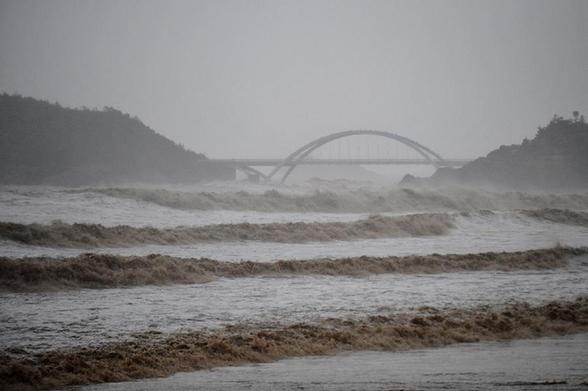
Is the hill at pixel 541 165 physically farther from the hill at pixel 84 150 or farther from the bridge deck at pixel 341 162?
the hill at pixel 84 150

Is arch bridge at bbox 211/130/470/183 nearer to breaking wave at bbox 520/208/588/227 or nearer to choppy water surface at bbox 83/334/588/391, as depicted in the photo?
breaking wave at bbox 520/208/588/227

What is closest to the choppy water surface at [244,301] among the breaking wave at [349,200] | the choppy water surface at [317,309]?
the choppy water surface at [317,309]

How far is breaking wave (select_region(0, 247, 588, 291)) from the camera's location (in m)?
13.0

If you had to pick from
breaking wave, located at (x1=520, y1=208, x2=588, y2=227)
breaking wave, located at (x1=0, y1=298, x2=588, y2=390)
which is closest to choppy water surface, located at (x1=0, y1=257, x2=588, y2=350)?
breaking wave, located at (x1=0, y1=298, x2=588, y2=390)

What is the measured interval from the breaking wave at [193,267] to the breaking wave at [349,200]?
63.5 ft

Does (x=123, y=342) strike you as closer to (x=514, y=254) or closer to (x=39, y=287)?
(x=39, y=287)

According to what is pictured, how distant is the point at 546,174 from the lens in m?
Result: 70.9

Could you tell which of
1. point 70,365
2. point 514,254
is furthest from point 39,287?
point 514,254

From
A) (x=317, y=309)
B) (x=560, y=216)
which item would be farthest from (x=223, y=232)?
(x=560, y=216)

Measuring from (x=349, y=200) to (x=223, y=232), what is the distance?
68.9 feet

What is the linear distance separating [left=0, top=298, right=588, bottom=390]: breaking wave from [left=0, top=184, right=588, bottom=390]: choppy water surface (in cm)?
39

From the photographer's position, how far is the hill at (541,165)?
69.8 metres

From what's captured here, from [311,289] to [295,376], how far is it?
6.40 metres

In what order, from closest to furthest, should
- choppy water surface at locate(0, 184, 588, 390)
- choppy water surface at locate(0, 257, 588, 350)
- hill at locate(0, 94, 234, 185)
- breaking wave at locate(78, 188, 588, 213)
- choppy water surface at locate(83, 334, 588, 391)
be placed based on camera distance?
choppy water surface at locate(83, 334, 588, 391) < choppy water surface at locate(0, 184, 588, 390) < choppy water surface at locate(0, 257, 588, 350) < breaking wave at locate(78, 188, 588, 213) < hill at locate(0, 94, 234, 185)
